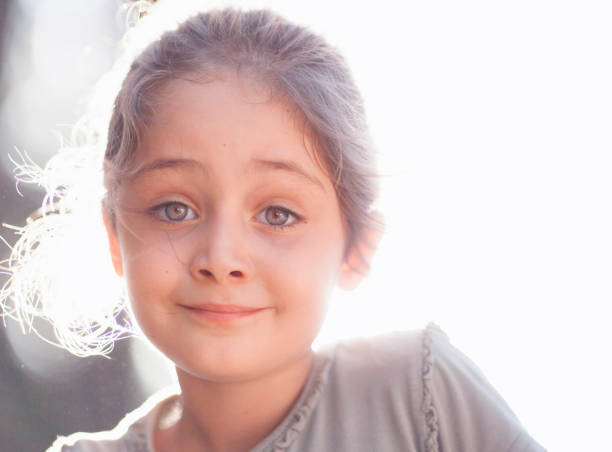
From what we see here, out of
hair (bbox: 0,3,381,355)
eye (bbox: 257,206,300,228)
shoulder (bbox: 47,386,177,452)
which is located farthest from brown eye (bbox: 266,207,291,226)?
shoulder (bbox: 47,386,177,452)

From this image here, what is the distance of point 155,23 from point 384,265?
0.65m

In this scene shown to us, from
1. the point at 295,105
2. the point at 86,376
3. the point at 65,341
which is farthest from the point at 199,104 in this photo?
the point at 86,376

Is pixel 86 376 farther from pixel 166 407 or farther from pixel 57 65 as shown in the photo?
pixel 57 65

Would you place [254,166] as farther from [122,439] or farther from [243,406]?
[122,439]

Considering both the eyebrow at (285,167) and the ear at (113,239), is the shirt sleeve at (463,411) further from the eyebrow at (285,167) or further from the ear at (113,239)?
the ear at (113,239)

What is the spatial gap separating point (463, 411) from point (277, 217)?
0.42 m

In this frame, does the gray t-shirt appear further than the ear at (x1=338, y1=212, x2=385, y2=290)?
No

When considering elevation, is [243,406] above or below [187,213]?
below

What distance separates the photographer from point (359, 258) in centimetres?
127

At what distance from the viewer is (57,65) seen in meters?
1.90

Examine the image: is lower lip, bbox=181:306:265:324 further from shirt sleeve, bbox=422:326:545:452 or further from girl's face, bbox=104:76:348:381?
shirt sleeve, bbox=422:326:545:452

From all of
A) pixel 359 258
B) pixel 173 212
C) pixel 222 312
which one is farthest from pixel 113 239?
pixel 359 258

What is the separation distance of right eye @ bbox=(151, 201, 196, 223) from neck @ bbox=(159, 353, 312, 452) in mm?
293

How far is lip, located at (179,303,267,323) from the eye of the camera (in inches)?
41.9
